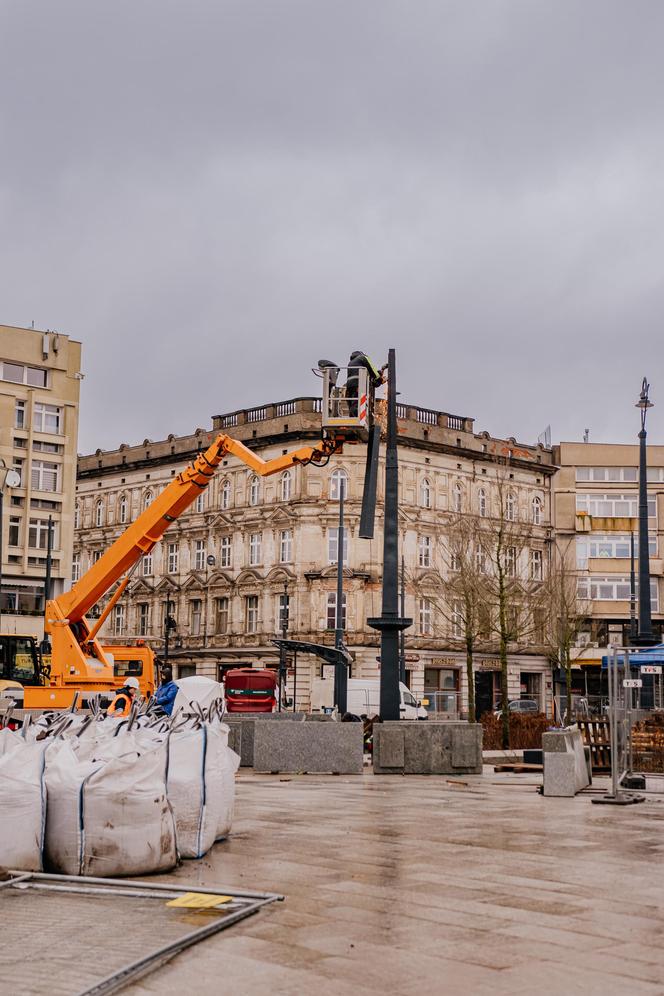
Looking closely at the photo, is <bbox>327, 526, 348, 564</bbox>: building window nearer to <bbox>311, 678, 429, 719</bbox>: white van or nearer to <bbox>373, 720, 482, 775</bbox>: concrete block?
<bbox>311, 678, 429, 719</bbox>: white van

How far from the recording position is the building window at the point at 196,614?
225ft

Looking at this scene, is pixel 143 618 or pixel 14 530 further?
pixel 143 618

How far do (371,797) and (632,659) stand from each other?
21.6ft

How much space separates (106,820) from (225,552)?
5936cm

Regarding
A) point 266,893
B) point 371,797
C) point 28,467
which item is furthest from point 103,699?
point 28,467

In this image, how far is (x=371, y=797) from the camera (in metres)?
15.9

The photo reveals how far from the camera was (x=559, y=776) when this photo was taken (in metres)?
16.2

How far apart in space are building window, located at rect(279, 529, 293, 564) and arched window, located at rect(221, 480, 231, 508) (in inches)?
191

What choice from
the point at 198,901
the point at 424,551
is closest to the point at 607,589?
the point at 424,551

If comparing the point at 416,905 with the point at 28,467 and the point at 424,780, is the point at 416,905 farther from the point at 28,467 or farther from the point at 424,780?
the point at 28,467

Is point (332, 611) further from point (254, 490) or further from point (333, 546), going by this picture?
point (254, 490)

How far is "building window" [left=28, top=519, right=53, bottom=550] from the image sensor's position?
59.9 meters

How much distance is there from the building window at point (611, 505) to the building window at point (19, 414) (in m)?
32.2

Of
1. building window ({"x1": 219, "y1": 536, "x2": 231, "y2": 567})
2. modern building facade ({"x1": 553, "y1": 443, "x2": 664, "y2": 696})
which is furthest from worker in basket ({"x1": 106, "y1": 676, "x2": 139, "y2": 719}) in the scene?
modern building facade ({"x1": 553, "y1": 443, "x2": 664, "y2": 696})
